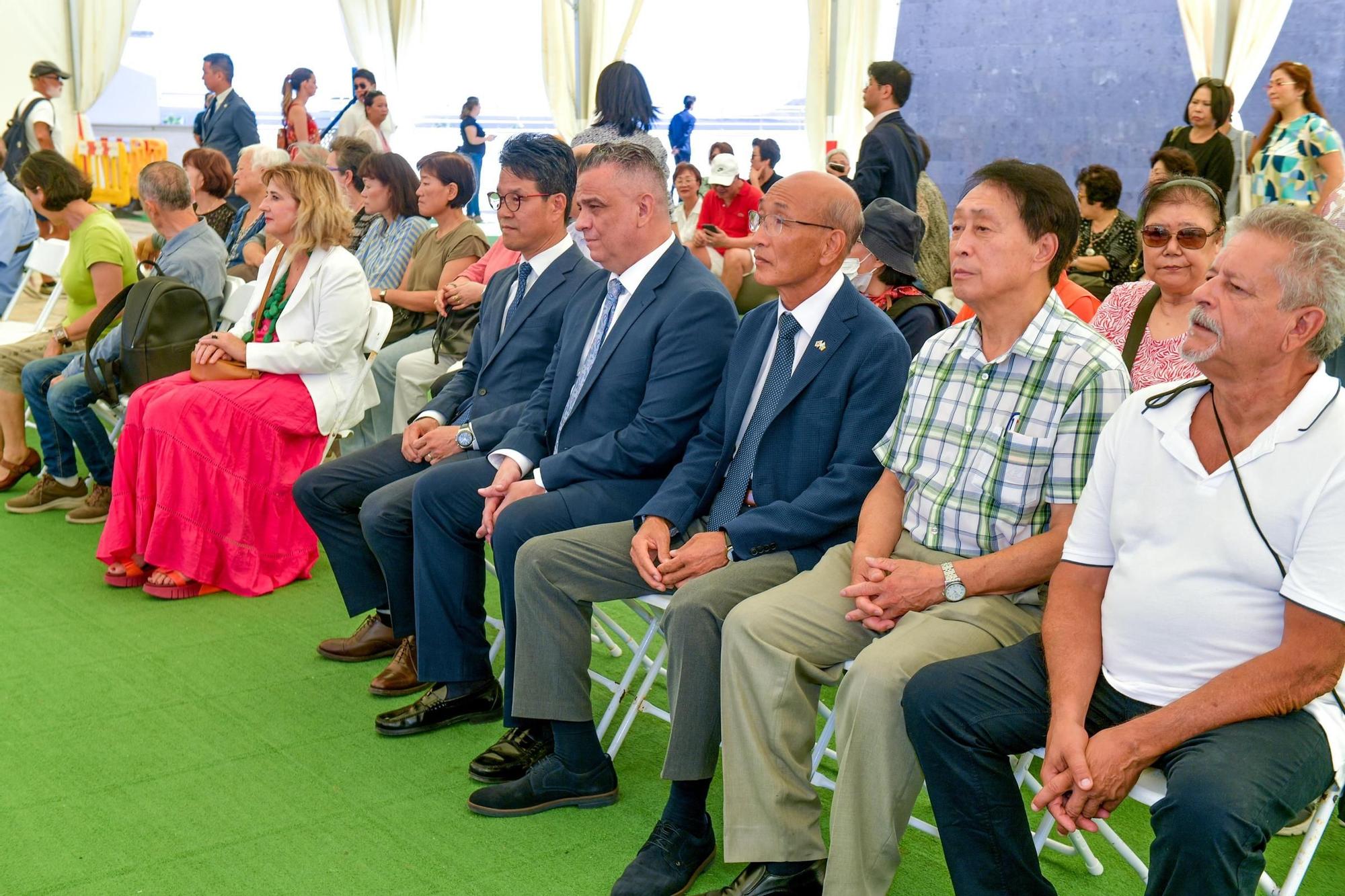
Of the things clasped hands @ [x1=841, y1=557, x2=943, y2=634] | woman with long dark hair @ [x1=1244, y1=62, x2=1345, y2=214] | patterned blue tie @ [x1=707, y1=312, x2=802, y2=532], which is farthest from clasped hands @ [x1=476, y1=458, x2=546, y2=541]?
woman with long dark hair @ [x1=1244, y1=62, x2=1345, y2=214]

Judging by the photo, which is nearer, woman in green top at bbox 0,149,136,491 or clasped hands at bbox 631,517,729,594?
clasped hands at bbox 631,517,729,594

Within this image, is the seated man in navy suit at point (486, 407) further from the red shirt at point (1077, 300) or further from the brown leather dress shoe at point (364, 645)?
the red shirt at point (1077, 300)

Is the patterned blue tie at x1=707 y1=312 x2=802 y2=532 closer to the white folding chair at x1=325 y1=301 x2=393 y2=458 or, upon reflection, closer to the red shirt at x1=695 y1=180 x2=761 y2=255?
the white folding chair at x1=325 y1=301 x2=393 y2=458

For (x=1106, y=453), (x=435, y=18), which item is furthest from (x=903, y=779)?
(x=435, y=18)

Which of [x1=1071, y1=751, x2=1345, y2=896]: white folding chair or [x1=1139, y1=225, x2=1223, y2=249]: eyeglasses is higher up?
[x1=1139, y1=225, x2=1223, y2=249]: eyeglasses

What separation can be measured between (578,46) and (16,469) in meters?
8.92

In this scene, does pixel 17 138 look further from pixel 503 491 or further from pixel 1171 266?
pixel 1171 266

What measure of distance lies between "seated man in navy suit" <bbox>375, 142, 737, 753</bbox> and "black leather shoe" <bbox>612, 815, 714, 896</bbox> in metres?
0.57

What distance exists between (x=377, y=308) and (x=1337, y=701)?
3.55 metres

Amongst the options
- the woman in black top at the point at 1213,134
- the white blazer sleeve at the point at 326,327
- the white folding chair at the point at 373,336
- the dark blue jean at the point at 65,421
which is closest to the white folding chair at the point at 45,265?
the dark blue jean at the point at 65,421

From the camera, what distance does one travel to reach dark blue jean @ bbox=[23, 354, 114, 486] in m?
5.34

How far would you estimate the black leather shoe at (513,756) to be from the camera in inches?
123

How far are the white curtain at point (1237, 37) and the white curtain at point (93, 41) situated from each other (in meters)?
10.5

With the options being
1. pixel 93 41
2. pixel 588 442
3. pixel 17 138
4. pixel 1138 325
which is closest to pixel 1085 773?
pixel 1138 325
